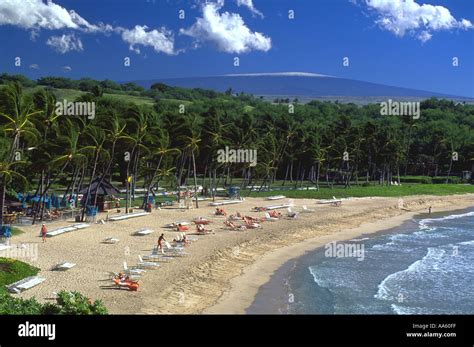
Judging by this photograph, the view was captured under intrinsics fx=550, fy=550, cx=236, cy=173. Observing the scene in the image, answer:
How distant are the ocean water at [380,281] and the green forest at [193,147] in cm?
1731

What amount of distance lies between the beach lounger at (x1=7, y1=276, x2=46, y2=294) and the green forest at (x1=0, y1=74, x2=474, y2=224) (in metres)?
11.8

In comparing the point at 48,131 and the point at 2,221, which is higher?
the point at 48,131

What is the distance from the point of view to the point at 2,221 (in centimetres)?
3412

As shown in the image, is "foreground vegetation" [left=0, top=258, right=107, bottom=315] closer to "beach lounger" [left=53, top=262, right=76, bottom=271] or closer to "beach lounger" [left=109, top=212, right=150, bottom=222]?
"beach lounger" [left=53, top=262, right=76, bottom=271]

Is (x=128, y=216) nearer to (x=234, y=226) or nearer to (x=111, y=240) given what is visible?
(x=234, y=226)

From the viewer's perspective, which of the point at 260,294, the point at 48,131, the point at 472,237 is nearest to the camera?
the point at 260,294

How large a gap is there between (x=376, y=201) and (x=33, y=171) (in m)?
40.4

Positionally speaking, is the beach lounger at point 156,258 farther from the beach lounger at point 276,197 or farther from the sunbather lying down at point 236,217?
the beach lounger at point 276,197
